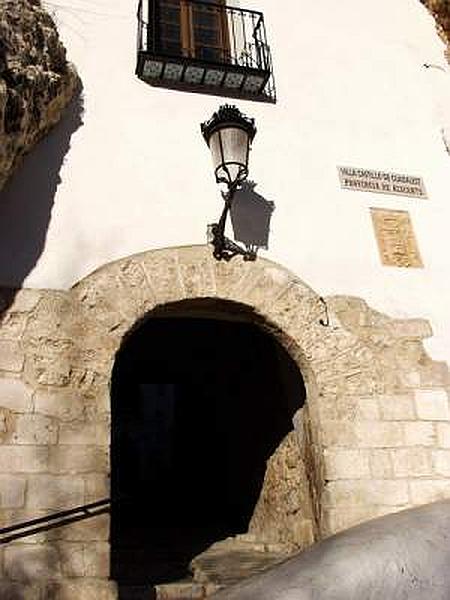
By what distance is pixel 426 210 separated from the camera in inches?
187

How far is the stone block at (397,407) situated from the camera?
12.7ft

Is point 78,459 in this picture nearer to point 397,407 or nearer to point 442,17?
point 397,407

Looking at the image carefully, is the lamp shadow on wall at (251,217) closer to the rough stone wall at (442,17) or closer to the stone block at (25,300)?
the stone block at (25,300)

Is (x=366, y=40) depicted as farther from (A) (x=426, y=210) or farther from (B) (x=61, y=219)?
(B) (x=61, y=219)

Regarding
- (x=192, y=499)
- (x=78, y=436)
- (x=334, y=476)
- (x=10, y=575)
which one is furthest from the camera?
(x=192, y=499)

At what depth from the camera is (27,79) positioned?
3.66 meters

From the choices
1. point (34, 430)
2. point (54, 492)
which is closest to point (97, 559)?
point (54, 492)

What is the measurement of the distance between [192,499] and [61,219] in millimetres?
4156

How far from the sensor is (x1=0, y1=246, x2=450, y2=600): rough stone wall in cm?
310

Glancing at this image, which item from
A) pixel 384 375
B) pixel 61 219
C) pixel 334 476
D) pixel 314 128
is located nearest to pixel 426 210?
pixel 314 128

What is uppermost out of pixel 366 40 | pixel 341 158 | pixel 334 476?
pixel 366 40

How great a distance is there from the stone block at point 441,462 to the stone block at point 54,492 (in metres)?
2.15

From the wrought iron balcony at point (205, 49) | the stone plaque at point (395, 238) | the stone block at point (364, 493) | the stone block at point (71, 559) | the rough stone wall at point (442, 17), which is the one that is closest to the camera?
the stone block at point (71, 559)

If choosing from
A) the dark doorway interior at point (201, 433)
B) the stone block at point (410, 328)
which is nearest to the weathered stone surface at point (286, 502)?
the dark doorway interior at point (201, 433)
